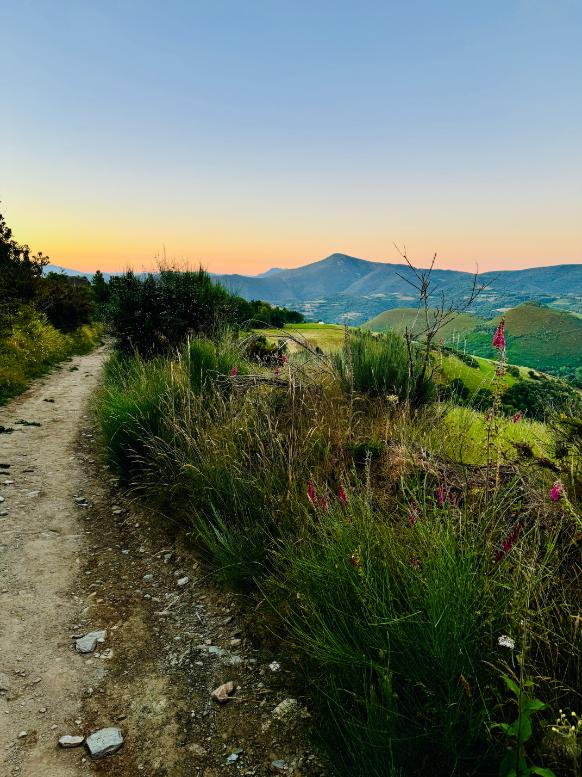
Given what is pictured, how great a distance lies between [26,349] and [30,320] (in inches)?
154

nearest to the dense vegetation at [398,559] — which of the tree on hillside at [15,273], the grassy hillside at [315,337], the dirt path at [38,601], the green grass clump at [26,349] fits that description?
the dirt path at [38,601]

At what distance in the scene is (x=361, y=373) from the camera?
7.34 meters

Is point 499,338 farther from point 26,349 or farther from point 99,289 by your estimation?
point 99,289

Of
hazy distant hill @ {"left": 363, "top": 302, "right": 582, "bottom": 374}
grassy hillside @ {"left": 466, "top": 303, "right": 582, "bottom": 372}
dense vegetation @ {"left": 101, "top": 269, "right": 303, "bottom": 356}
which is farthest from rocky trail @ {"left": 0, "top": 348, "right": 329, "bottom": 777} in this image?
grassy hillside @ {"left": 466, "top": 303, "right": 582, "bottom": 372}

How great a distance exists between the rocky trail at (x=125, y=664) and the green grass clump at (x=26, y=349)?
8.59 meters

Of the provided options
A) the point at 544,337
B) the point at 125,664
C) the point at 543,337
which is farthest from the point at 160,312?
the point at 544,337

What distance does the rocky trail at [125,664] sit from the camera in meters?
2.75

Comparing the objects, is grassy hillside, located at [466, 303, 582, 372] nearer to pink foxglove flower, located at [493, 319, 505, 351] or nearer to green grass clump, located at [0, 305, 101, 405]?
green grass clump, located at [0, 305, 101, 405]

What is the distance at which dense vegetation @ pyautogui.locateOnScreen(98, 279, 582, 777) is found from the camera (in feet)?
6.53

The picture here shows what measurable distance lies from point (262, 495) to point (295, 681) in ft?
5.13

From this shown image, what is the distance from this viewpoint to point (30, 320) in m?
20.8

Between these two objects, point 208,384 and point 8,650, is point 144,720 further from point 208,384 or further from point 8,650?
point 208,384

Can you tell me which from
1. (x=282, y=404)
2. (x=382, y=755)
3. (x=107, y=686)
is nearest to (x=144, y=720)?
(x=107, y=686)

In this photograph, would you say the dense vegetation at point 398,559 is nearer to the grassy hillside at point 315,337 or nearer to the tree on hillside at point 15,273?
the grassy hillside at point 315,337
